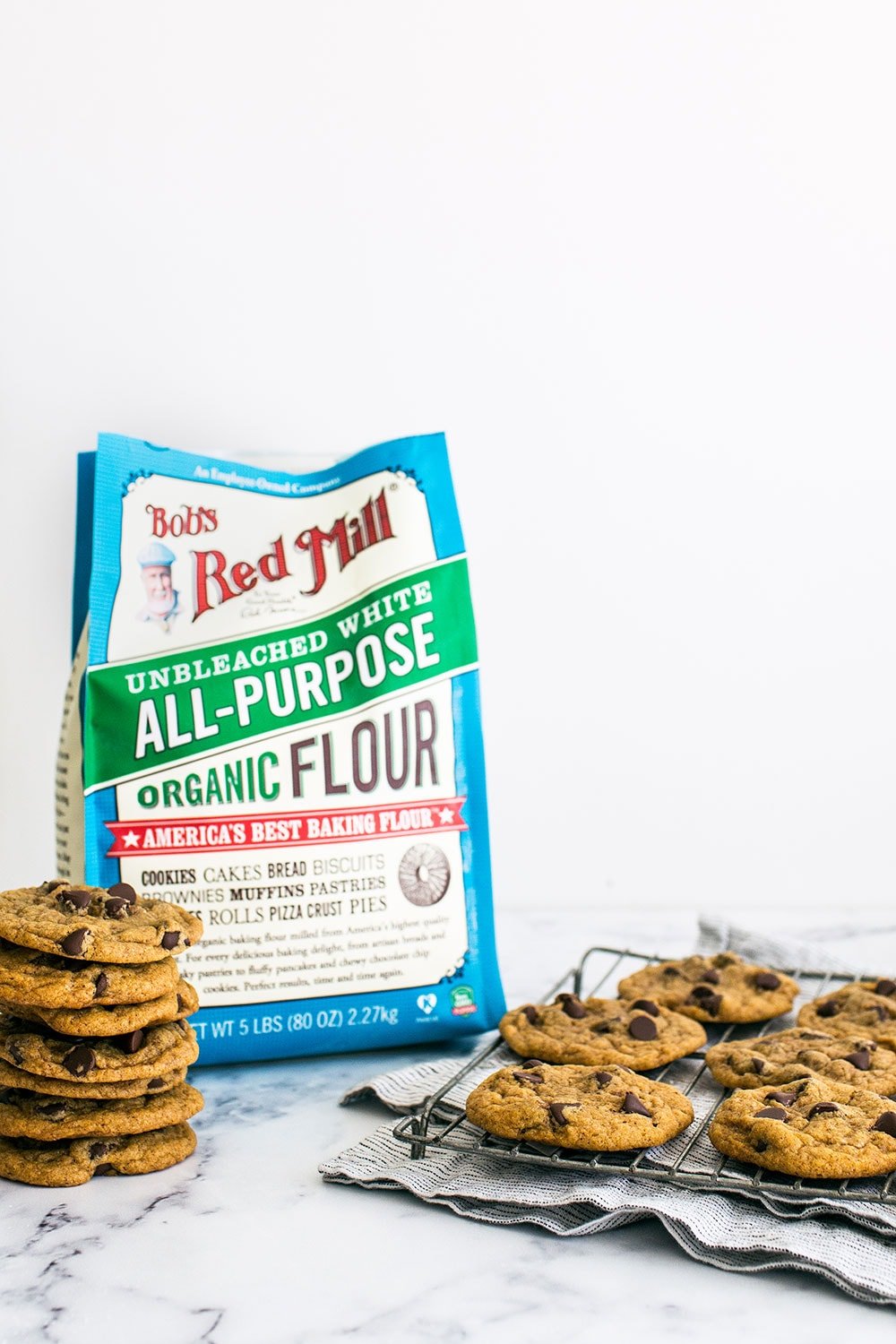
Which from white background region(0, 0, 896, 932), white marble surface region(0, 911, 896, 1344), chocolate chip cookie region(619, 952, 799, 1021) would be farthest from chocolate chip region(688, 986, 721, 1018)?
white background region(0, 0, 896, 932)

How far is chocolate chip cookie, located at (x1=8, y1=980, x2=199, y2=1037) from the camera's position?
88 centimetres

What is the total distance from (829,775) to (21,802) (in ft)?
3.44

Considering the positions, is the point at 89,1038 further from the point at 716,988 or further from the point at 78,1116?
the point at 716,988

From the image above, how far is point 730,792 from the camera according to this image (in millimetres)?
1665

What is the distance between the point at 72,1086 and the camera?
2.94 feet

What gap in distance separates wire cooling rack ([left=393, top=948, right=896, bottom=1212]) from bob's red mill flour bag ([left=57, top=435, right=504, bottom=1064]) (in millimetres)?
169

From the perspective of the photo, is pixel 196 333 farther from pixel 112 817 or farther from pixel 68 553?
pixel 112 817

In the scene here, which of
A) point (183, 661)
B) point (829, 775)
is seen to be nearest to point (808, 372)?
point (829, 775)

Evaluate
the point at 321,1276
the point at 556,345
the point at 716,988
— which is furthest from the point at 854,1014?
the point at 556,345

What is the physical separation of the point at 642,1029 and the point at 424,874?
0.26 meters

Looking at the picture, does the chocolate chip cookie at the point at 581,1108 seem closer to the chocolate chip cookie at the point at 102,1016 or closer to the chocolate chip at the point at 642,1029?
the chocolate chip at the point at 642,1029

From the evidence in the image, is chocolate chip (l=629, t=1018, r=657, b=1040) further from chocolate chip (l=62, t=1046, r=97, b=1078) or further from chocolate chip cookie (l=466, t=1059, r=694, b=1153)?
chocolate chip (l=62, t=1046, r=97, b=1078)

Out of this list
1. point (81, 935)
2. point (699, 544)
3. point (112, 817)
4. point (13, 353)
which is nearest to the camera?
point (81, 935)

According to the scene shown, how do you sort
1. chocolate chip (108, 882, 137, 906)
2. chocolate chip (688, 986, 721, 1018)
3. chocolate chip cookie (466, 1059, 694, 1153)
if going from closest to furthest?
chocolate chip cookie (466, 1059, 694, 1153), chocolate chip (108, 882, 137, 906), chocolate chip (688, 986, 721, 1018)
